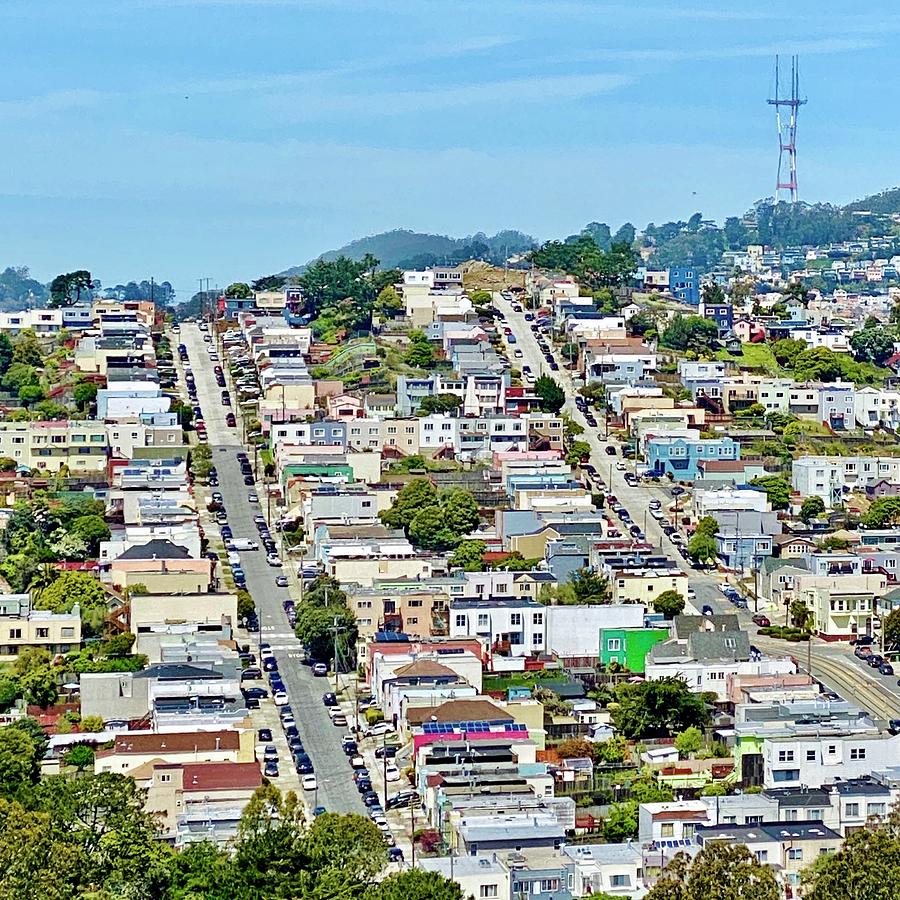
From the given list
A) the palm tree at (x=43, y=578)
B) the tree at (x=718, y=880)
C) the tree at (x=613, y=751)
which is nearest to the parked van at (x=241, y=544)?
the palm tree at (x=43, y=578)

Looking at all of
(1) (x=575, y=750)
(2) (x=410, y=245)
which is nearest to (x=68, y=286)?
(1) (x=575, y=750)

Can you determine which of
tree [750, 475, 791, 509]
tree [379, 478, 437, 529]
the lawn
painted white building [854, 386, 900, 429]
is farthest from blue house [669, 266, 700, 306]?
tree [379, 478, 437, 529]

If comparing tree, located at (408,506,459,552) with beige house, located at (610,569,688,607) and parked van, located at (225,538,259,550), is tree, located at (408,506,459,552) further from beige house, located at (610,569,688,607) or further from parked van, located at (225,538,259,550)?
beige house, located at (610,569,688,607)

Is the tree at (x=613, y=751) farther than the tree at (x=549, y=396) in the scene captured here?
No

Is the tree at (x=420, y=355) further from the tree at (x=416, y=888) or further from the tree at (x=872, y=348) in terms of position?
the tree at (x=416, y=888)

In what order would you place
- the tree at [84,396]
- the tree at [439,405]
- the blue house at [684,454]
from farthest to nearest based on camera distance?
the tree at [84,396], the tree at [439,405], the blue house at [684,454]

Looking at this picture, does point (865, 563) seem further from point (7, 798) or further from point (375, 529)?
point (7, 798)

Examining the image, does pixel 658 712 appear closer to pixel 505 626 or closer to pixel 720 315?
pixel 505 626

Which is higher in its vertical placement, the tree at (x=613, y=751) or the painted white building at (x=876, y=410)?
the painted white building at (x=876, y=410)
